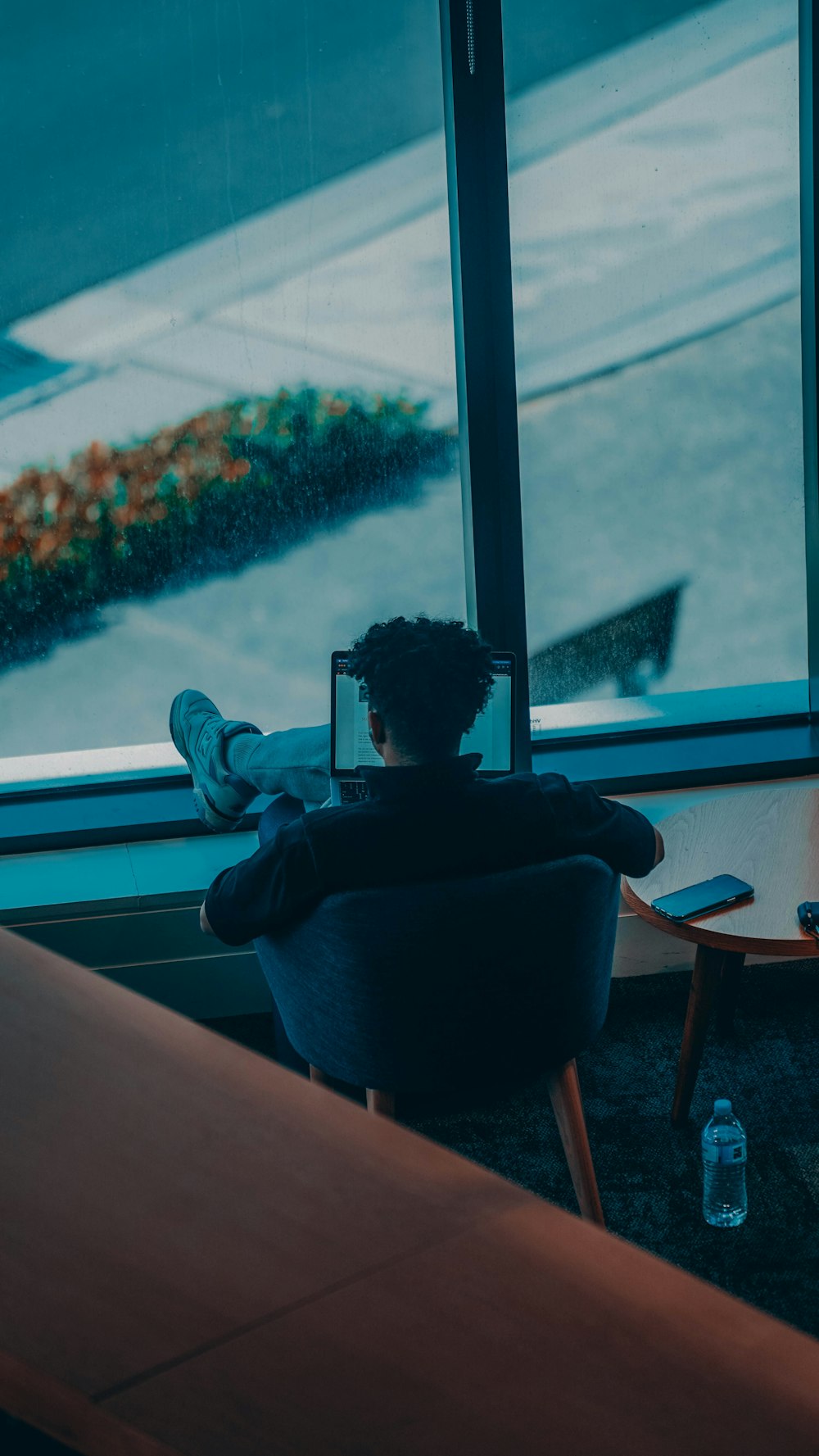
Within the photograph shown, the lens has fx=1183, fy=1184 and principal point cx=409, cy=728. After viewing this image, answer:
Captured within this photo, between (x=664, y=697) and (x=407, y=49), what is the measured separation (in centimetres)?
187

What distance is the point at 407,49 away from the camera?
9.82 feet

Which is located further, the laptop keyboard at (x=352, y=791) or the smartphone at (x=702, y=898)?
the laptop keyboard at (x=352, y=791)

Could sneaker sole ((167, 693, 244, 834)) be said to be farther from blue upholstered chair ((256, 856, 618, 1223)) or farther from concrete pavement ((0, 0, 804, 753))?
blue upholstered chair ((256, 856, 618, 1223))

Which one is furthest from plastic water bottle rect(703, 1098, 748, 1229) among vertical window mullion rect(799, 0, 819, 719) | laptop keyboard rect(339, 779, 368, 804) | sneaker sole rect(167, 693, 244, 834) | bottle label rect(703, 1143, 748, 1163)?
vertical window mullion rect(799, 0, 819, 719)

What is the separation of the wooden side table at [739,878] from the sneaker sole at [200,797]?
43.2 inches

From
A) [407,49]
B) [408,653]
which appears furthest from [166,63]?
[408,653]

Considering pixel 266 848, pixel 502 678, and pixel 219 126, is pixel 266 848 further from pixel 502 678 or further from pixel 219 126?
pixel 219 126

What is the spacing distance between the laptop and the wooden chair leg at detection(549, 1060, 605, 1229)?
0.80 meters

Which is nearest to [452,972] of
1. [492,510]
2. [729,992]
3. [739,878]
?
[739,878]

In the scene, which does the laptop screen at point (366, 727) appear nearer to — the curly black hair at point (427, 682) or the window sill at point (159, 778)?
the window sill at point (159, 778)

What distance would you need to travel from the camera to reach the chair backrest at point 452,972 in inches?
66.8

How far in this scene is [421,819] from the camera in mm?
1706

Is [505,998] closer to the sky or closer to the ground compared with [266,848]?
closer to the ground

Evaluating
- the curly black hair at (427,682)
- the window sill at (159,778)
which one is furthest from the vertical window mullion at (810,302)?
the curly black hair at (427,682)
